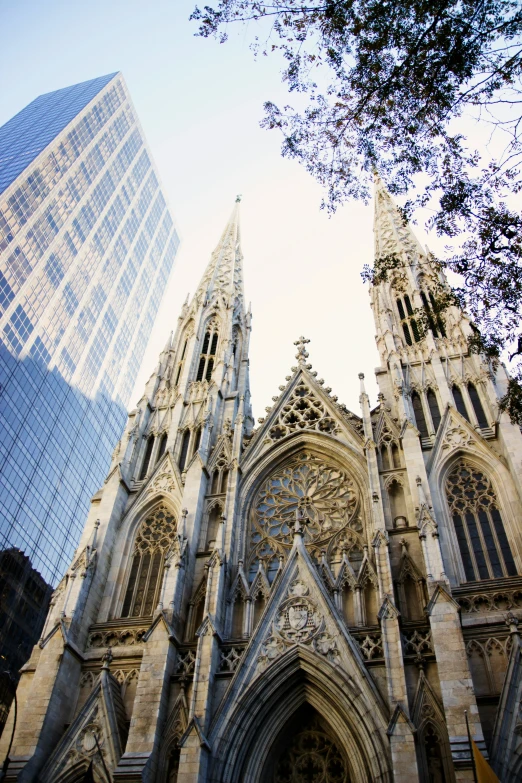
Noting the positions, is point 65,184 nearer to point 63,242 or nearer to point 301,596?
point 63,242

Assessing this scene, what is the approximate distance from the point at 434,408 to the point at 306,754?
12.2 meters

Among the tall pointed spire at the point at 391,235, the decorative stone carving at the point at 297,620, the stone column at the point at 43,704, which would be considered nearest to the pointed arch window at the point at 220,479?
the decorative stone carving at the point at 297,620

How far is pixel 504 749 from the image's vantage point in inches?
543

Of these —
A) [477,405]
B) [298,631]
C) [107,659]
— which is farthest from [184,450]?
[477,405]

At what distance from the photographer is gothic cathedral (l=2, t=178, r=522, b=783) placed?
49.9 feet

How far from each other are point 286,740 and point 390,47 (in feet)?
53.4

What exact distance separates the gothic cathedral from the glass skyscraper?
15708 mm

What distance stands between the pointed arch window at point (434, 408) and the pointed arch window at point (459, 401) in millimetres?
→ 684

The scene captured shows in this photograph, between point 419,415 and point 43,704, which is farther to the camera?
point 419,415

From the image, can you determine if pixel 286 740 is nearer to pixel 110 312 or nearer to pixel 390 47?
pixel 390 47

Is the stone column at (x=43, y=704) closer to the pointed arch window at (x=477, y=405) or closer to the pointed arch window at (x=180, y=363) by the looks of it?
the pointed arch window at (x=180, y=363)

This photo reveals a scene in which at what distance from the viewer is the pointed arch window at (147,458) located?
81.9 ft

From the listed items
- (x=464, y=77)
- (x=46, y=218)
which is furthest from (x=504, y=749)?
(x=46, y=218)

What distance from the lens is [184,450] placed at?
25.2m
